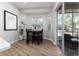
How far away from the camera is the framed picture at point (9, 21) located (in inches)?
138

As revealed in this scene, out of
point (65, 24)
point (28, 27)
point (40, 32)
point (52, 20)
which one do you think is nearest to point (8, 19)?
point (28, 27)

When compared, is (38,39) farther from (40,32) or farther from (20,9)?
(20,9)

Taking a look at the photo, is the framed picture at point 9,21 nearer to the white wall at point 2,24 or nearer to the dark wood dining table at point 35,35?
the white wall at point 2,24

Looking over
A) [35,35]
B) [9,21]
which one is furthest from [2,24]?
[35,35]

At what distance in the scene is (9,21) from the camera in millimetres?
3582

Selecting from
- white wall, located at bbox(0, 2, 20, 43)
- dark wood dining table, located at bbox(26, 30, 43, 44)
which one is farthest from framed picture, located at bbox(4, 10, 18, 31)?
dark wood dining table, located at bbox(26, 30, 43, 44)

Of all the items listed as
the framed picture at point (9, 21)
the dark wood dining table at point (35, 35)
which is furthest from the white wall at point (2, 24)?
the dark wood dining table at point (35, 35)

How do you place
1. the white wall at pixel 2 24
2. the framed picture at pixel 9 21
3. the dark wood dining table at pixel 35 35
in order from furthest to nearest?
1. the dark wood dining table at pixel 35 35
2. the framed picture at pixel 9 21
3. the white wall at pixel 2 24

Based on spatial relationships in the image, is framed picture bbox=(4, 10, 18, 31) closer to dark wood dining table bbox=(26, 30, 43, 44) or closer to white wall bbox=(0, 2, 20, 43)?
white wall bbox=(0, 2, 20, 43)

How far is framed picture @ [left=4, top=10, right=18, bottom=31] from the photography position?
3501 mm

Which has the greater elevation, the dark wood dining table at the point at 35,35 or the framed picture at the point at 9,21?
the framed picture at the point at 9,21

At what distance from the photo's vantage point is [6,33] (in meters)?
3.53

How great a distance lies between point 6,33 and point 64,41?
2.02 metres

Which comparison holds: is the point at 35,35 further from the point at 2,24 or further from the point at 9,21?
the point at 2,24
